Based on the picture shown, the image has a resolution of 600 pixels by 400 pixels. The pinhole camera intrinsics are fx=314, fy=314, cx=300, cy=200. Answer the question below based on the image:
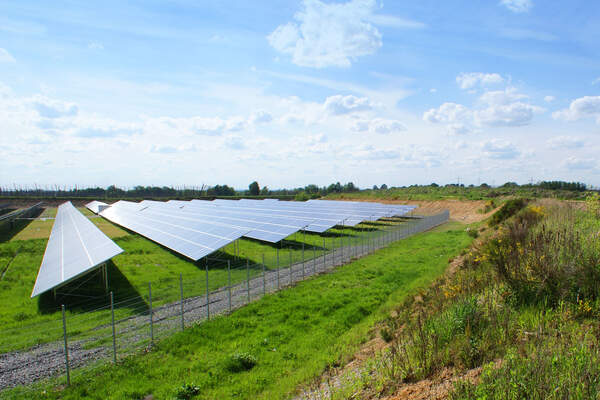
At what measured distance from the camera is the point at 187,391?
6844mm

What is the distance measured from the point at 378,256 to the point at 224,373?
54.3 ft

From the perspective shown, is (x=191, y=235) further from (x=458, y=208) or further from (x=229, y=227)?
(x=458, y=208)

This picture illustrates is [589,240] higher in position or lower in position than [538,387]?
higher

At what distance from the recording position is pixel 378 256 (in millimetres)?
22453

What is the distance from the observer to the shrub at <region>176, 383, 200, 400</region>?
22.2 feet

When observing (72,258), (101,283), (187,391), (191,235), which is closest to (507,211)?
(191,235)

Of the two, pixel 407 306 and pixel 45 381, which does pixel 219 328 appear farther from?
pixel 407 306

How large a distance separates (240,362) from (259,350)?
848mm

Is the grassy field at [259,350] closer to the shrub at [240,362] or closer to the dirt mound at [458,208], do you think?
the shrub at [240,362]

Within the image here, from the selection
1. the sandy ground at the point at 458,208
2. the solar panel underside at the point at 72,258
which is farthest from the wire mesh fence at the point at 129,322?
the sandy ground at the point at 458,208

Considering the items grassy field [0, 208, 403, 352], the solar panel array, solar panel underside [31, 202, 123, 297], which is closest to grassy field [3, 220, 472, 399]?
grassy field [0, 208, 403, 352]

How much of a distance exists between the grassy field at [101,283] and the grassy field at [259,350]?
3094 millimetres

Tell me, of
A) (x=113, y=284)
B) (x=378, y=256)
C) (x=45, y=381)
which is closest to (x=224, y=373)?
(x=45, y=381)

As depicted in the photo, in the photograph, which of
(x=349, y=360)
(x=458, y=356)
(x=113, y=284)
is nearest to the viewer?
(x=458, y=356)
